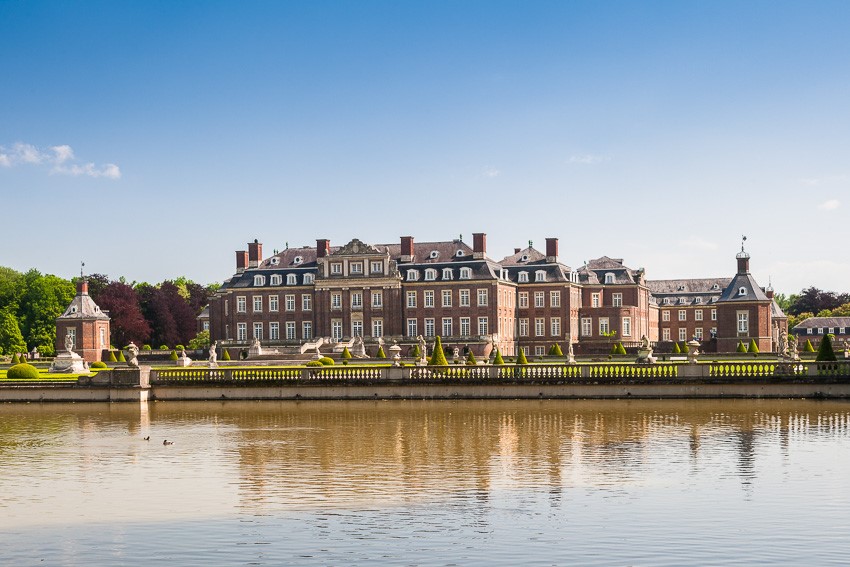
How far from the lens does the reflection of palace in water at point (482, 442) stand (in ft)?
58.5

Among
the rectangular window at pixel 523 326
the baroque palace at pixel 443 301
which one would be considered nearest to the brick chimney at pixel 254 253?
the baroque palace at pixel 443 301

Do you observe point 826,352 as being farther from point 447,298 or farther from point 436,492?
point 447,298

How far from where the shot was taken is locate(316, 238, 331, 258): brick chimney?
8150 centimetres

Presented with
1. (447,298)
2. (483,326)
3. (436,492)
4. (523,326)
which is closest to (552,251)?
(523,326)

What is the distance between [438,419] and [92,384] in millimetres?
15351

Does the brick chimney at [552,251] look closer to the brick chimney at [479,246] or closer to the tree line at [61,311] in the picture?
the brick chimney at [479,246]

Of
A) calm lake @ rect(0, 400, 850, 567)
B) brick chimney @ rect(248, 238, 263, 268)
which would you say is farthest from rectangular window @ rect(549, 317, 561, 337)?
calm lake @ rect(0, 400, 850, 567)

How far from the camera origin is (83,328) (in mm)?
74750

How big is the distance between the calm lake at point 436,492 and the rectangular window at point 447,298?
164 ft

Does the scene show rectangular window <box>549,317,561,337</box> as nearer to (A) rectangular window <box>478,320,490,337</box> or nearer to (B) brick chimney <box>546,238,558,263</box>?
(B) brick chimney <box>546,238,558,263</box>

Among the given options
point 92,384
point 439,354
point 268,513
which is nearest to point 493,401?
point 439,354

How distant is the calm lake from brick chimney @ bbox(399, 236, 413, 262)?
5180 centimetres

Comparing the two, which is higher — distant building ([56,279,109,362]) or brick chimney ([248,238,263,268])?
brick chimney ([248,238,263,268])

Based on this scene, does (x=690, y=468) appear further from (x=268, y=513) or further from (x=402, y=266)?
(x=402, y=266)
